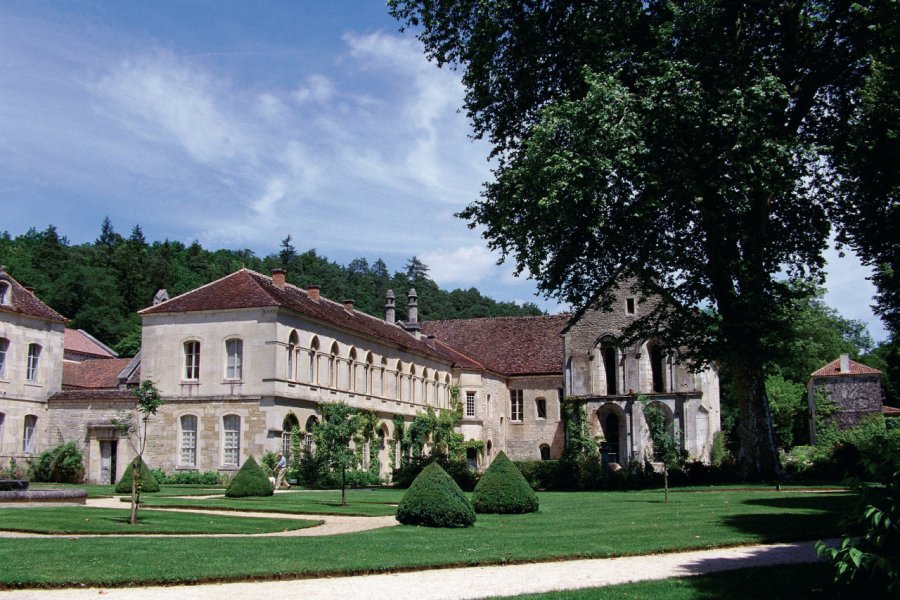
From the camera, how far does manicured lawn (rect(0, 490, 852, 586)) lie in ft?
36.7

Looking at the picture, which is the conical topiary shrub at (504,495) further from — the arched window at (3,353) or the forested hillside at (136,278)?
the forested hillside at (136,278)

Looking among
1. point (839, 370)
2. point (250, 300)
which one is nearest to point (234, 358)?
point (250, 300)

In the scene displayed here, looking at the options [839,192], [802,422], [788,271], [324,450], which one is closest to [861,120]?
[839,192]

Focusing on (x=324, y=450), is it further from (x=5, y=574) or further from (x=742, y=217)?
(x=5, y=574)

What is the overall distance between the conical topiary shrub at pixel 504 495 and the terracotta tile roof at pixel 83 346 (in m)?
42.5

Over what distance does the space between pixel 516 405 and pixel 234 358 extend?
74.1ft

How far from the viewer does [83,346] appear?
59000 mm

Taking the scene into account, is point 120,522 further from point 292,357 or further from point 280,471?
point 292,357

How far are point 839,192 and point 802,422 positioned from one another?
154 ft

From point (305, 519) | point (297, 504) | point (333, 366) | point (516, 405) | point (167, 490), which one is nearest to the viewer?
point (305, 519)

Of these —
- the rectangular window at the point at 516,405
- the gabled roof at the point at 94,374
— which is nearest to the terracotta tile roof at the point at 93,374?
the gabled roof at the point at 94,374

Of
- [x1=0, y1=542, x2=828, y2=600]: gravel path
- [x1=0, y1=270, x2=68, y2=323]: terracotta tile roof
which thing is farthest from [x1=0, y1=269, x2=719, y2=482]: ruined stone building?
[x1=0, y1=542, x2=828, y2=600]: gravel path

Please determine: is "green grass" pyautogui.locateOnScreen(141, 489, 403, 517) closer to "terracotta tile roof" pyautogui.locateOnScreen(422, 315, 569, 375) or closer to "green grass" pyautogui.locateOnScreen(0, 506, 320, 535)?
"green grass" pyautogui.locateOnScreen(0, 506, 320, 535)

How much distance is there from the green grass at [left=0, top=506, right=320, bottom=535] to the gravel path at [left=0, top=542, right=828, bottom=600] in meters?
6.51
